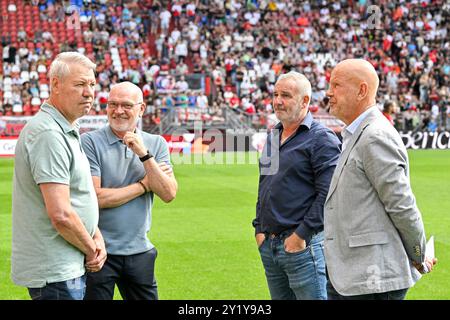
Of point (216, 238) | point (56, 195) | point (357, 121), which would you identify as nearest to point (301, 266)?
point (357, 121)

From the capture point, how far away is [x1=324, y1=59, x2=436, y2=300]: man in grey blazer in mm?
4145

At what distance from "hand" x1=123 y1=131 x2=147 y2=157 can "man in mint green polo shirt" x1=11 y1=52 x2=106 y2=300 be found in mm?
644

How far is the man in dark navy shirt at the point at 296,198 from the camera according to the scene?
5203mm

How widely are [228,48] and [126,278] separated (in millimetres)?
35642

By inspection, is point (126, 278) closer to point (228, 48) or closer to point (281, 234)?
point (281, 234)

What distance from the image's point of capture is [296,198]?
208 inches

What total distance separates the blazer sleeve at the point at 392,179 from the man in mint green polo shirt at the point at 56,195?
161 centimetres

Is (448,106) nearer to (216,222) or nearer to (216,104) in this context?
(216,104)

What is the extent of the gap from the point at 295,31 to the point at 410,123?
1125 centimetres

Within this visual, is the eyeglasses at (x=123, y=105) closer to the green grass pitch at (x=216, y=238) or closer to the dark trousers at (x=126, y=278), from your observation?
the dark trousers at (x=126, y=278)

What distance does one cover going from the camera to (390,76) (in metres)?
39.9

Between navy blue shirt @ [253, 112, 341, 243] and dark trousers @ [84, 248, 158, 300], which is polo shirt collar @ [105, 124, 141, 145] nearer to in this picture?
dark trousers @ [84, 248, 158, 300]

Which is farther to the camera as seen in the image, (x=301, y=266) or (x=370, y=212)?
(x=301, y=266)

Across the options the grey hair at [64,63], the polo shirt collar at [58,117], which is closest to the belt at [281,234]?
the polo shirt collar at [58,117]
